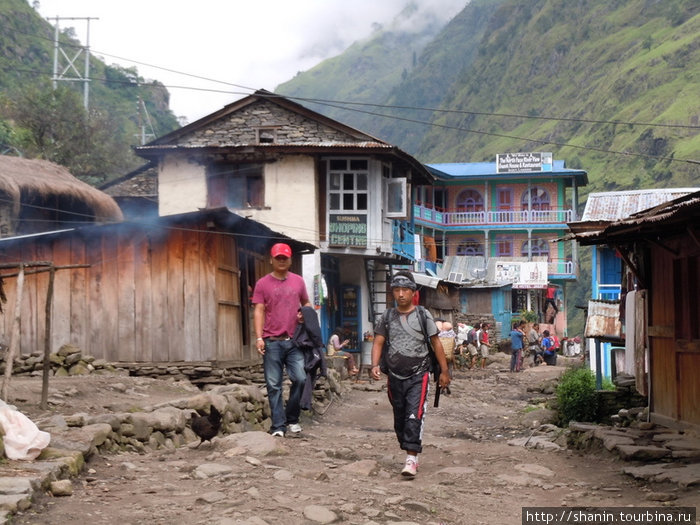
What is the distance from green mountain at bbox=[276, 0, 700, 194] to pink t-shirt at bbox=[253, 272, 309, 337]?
2430 inches

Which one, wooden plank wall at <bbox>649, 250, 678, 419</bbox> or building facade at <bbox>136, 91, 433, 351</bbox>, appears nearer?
wooden plank wall at <bbox>649, 250, 678, 419</bbox>

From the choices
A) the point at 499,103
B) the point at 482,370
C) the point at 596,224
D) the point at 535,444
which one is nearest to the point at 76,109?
the point at 482,370

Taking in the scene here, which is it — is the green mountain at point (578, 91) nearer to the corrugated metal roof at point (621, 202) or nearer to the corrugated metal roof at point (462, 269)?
the corrugated metal roof at point (462, 269)

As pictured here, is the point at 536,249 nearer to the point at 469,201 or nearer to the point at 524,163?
the point at 469,201

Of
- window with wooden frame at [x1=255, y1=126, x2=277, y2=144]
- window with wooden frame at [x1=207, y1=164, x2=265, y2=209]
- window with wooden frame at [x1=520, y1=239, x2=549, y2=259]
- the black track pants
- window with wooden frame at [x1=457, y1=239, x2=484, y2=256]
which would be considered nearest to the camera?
the black track pants

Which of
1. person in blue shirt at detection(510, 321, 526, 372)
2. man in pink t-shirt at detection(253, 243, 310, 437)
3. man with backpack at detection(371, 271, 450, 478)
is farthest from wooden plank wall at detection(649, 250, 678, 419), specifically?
person in blue shirt at detection(510, 321, 526, 372)

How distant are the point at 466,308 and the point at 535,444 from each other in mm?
36647

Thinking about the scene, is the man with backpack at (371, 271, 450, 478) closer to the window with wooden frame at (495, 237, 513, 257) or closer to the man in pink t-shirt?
the man in pink t-shirt

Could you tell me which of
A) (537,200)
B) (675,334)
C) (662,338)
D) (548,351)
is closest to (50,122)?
(548,351)

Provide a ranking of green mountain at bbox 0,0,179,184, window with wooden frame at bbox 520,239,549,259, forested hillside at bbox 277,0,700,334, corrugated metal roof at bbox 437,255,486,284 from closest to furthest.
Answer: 1. green mountain at bbox 0,0,179,184
2. corrugated metal roof at bbox 437,255,486,284
3. window with wooden frame at bbox 520,239,549,259
4. forested hillside at bbox 277,0,700,334

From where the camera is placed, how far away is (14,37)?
5831 cm

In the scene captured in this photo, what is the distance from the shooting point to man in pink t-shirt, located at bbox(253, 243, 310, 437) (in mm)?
9461

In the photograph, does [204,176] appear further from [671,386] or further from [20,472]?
[20,472]

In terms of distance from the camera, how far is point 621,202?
2030 cm
